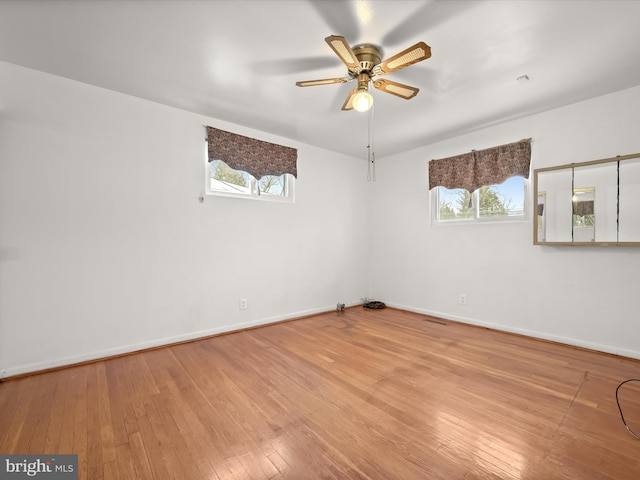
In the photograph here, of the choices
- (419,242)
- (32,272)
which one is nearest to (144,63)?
(32,272)

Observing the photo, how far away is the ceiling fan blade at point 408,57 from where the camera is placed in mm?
1604

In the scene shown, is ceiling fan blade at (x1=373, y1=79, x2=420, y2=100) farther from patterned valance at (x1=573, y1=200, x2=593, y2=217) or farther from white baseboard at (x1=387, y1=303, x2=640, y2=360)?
white baseboard at (x1=387, y1=303, x2=640, y2=360)

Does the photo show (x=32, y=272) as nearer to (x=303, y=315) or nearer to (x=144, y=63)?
(x=144, y=63)

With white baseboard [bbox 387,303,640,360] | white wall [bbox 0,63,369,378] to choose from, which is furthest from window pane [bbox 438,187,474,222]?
white wall [bbox 0,63,369,378]

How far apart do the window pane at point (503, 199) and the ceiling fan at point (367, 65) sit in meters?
2.04

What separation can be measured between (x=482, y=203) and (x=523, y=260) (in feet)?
2.88

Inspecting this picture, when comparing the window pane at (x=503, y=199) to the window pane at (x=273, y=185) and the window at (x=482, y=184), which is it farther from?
the window pane at (x=273, y=185)

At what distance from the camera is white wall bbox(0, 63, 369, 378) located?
7.22ft

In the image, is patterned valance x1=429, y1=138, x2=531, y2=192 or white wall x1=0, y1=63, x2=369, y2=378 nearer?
white wall x1=0, y1=63, x2=369, y2=378

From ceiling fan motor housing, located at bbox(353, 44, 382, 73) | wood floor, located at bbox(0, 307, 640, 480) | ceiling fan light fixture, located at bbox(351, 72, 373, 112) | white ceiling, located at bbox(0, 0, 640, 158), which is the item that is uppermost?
white ceiling, located at bbox(0, 0, 640, 158)

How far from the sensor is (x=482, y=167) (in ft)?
11.3

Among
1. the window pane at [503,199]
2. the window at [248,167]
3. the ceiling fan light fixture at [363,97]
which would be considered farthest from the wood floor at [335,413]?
the ceiling fan light fixture at [363,97]

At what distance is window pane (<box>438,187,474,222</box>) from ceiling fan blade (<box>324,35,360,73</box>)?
2551mm

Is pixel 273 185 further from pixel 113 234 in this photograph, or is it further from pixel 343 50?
pixel 343 50
